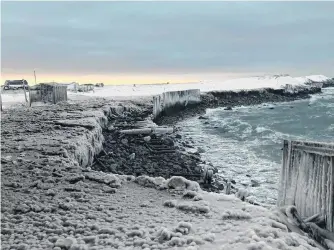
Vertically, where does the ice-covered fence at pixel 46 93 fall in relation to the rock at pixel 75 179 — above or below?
above

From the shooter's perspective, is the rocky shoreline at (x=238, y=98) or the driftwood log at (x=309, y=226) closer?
the driftwood log at (x=309, y=226)

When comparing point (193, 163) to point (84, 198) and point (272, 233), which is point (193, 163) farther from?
point (272, 233)

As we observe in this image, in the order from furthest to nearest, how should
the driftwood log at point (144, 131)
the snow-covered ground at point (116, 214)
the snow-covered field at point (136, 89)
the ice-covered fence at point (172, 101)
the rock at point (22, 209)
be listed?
the snow-covered field at point (136, 89), the ice-covered fence at point (172, 101), the driftwood log at point (144, 131), the rock at point (22, 209), the snow-covered ground at point (116, 214)

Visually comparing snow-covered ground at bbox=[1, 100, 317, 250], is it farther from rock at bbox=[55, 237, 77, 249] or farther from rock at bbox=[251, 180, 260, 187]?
rock at bbox=[251, 180, 260, 187]

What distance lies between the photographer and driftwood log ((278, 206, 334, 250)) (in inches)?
297

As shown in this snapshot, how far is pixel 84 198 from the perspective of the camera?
27.1 ft

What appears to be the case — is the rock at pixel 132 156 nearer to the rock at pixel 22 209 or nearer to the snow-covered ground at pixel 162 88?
the rock at pixel 22 209

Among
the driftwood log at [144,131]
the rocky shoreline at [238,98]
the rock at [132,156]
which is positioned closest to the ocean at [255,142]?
the driftwood log at [144,131]

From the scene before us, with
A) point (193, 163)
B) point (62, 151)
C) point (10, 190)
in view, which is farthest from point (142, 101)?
point (10, 190)

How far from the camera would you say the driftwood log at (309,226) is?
7539 millimetres

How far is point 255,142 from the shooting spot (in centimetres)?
2706

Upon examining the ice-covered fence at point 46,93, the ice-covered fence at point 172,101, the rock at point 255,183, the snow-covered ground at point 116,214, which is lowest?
the rock at point 255,183

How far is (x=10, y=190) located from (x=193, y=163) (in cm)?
1029

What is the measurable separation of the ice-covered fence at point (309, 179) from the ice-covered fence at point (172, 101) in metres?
25.1
